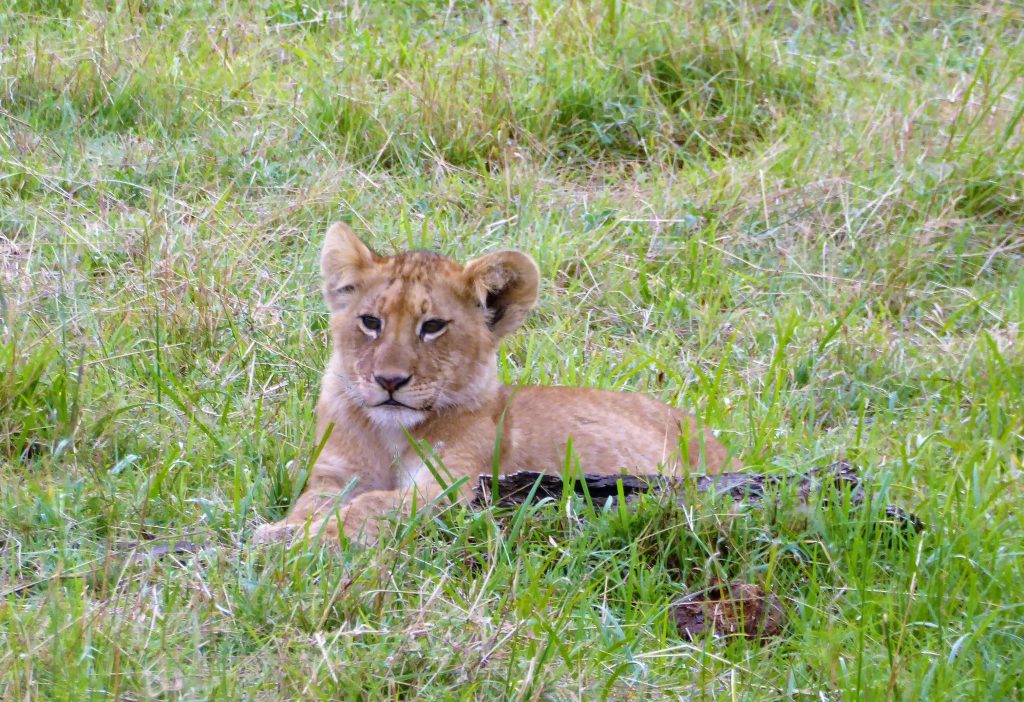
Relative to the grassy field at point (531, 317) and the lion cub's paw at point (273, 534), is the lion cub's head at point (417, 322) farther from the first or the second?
the lion cub's paw at point (273, 534)

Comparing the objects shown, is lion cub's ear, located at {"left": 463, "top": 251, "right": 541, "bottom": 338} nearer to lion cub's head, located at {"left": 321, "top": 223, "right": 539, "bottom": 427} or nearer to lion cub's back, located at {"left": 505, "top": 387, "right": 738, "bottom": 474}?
lion cub's head, located at {"left": 321, "top": 223, "right": 539, "bottom": 427}

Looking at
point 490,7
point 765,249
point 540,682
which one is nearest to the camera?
point 540,682

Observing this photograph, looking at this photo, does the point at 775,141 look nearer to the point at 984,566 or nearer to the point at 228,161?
the point at 228,161

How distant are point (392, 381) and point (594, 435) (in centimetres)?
73

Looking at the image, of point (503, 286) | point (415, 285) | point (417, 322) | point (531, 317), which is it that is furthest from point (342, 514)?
point (531, 317)

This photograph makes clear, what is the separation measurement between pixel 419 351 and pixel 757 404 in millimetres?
1465

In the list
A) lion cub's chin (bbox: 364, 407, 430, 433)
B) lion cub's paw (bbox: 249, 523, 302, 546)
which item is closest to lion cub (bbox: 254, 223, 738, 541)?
lion cub's chin (bbox: 364, 407, 430, 433)

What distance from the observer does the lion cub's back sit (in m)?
4.80

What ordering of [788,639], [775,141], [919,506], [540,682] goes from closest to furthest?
[540,682] < [788,639] < [919,506] < [775,141]

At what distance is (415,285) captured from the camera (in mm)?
4789

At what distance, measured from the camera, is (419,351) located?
185 inches

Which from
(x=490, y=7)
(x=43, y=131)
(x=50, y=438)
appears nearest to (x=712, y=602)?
(x=50, y=438)

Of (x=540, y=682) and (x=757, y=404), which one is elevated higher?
(x=540, y=682)

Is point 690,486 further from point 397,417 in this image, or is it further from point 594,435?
point 397,417
